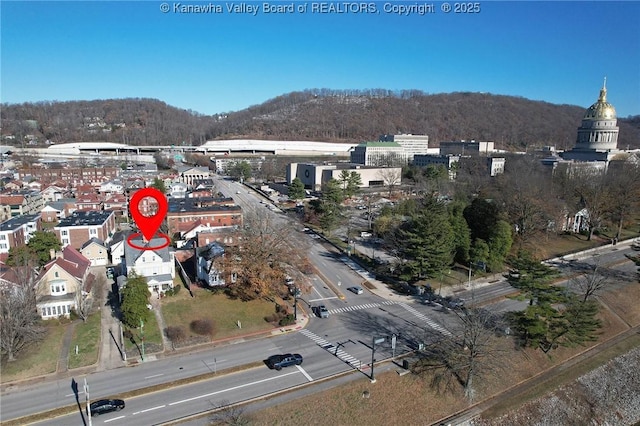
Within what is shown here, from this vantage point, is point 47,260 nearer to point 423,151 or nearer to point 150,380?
point 150,380

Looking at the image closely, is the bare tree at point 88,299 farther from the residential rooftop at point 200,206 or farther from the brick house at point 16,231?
the residential rooftop at point 200,206

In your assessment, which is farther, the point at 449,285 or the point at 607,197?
the point at 607,197

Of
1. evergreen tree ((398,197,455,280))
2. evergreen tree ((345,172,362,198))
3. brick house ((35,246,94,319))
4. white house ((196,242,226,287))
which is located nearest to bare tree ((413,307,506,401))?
evergreen tree ((398,197,455,280))

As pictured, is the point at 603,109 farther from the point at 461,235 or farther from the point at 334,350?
the point at 334,350

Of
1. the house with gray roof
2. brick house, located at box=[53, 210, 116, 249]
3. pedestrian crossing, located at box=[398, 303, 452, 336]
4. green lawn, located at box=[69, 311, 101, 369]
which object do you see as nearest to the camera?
green lawn, located at box=[69, 311, 101, 369]

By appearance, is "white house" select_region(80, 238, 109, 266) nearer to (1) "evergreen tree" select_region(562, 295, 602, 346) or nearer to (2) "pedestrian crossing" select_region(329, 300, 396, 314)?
(2) "pedestrian crossing" select_region(329, 300, 396, 314)

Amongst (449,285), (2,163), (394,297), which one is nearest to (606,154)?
(449,285)
